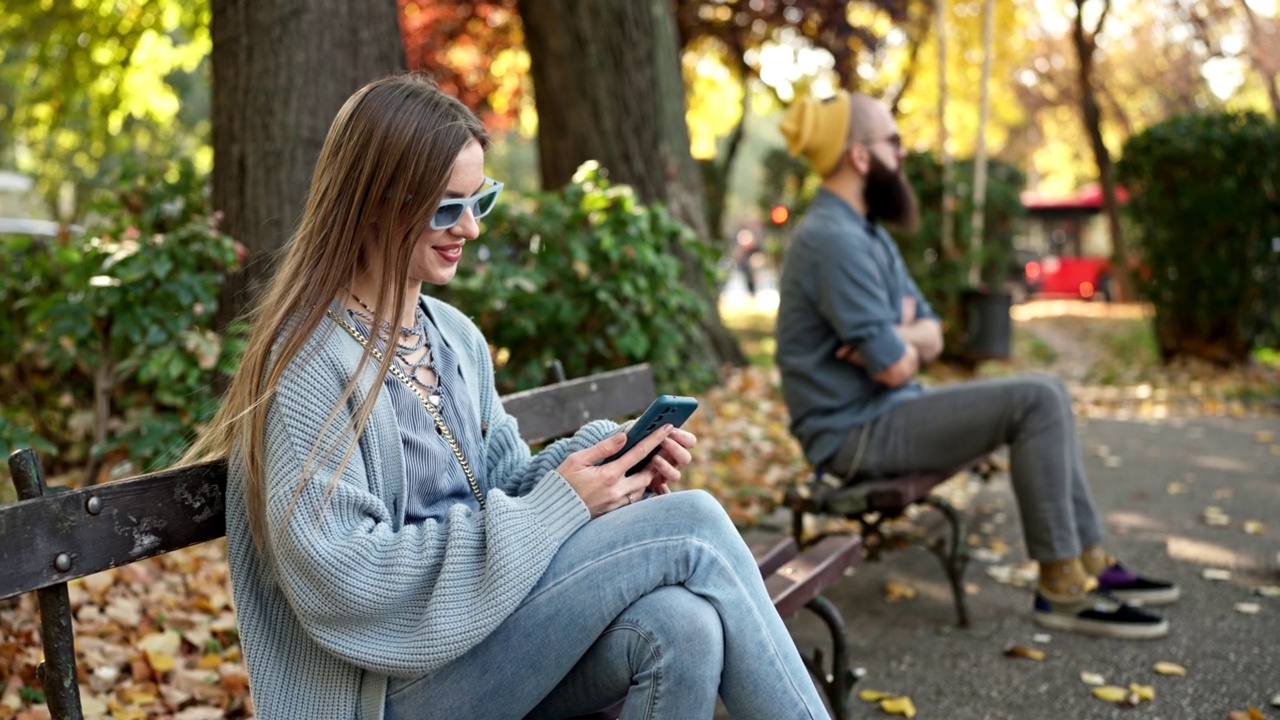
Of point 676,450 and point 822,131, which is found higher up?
point 822,131

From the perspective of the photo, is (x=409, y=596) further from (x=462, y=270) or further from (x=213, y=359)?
(x=462, y=270)

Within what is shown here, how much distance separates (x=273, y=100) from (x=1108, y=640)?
137 inches

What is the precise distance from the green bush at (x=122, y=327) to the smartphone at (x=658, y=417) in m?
2.02

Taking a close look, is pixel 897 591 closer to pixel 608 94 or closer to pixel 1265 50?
pixel 608 94

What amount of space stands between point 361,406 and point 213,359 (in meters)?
2.21

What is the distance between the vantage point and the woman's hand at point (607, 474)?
2.33m

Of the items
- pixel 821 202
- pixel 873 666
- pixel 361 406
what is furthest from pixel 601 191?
pixel 361 406

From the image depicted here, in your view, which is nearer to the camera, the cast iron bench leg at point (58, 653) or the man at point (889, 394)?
the cast iron bench leg at point (58, 653)

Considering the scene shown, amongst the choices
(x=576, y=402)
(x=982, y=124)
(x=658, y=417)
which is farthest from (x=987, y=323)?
(x=658, y=417)

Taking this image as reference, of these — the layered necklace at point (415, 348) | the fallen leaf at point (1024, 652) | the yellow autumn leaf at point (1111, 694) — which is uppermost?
the layered necklace at point (415, 348)

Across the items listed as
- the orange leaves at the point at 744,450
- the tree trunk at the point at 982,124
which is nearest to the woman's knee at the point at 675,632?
the orange leaves at the point at 744,450

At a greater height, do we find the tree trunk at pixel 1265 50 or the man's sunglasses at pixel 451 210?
the tree trunk at pixel 1265 50

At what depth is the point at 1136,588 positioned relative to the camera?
4426 mm

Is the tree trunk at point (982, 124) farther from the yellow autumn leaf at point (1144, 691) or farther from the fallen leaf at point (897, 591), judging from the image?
the yellow autumn leaf at point (1144, 691)
